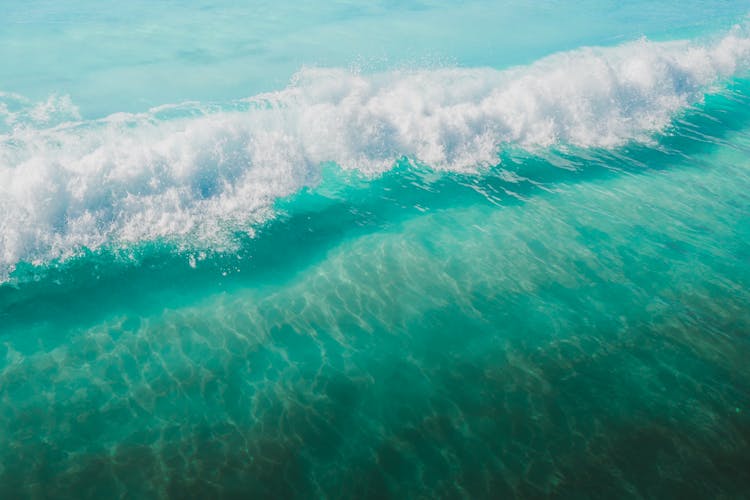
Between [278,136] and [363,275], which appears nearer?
[363,275]

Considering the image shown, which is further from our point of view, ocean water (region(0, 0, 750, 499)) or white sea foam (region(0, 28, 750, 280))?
white sea foam (region(0, 28, 750, 280))

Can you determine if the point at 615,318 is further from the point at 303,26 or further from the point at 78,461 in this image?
the point at 303,26

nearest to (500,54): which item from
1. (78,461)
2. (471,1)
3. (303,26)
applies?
(303,26)

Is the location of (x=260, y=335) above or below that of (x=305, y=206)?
below

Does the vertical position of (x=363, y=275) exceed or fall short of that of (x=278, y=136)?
it falls short
